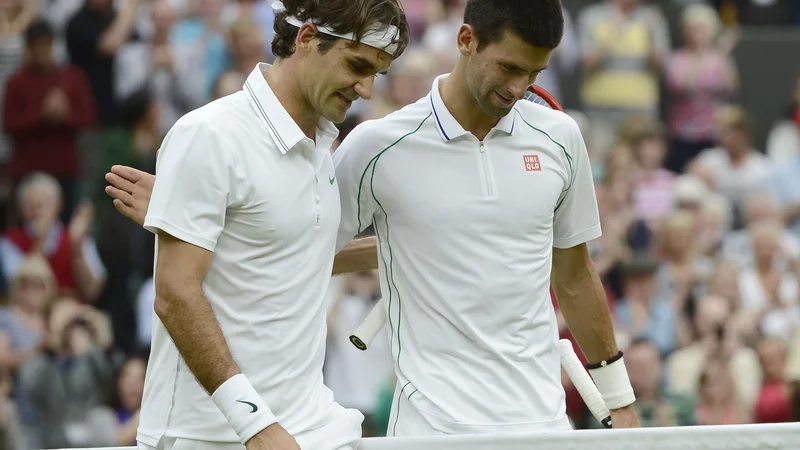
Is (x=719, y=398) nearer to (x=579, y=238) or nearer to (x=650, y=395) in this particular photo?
(x=650, y=395)

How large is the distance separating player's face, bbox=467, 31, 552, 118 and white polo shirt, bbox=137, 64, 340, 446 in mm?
609

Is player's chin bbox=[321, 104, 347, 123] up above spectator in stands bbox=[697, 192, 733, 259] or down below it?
above

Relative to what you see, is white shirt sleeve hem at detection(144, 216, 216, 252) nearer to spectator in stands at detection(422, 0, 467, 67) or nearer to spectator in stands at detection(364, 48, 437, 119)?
spectator in stands at detection(364, 48, 437, 119)

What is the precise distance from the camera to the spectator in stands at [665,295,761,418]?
8.03 meters

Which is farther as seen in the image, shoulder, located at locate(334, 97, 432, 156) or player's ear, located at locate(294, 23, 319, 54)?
shoulder, located at locate(334, 97, 432, 156)

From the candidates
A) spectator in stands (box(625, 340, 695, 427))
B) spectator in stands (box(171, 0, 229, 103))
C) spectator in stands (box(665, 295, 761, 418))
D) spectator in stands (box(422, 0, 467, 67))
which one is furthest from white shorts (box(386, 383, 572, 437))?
spectator in stands (box(422, 0, 467, 67))

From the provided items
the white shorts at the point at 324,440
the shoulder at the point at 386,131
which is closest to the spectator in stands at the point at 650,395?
the shoulder at the point at 386,131

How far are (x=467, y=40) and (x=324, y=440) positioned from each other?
122 centimetres

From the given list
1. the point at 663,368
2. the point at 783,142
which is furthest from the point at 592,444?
the point at 783,142

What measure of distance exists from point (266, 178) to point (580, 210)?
1.16 metres

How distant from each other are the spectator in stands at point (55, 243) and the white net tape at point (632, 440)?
16.6 feet

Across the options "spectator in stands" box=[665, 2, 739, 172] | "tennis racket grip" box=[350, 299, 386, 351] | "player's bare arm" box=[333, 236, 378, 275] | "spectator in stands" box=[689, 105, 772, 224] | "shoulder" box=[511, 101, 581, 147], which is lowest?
"spectator in stands" box=[689, 105, 772, 224]

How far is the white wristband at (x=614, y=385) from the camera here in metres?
4.24

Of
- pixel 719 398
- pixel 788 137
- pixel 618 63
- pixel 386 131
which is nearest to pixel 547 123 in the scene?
pixel 386 131
